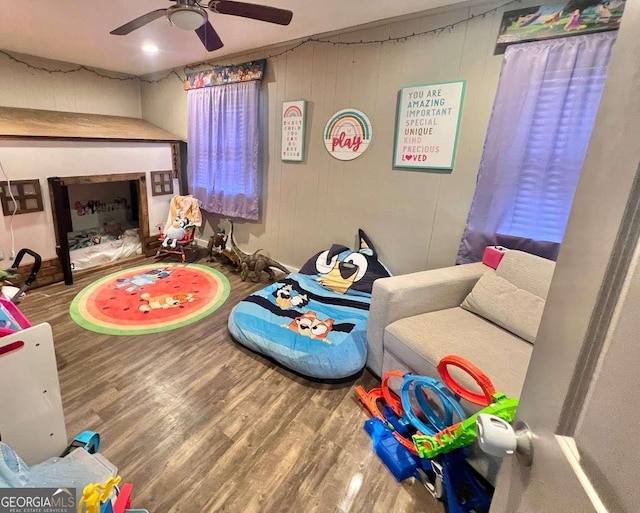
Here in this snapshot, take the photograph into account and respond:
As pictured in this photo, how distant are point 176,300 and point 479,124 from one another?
9.16 feet

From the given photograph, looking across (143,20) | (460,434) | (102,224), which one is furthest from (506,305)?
(102,224)

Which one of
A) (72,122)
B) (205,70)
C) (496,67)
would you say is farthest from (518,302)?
(72,122)

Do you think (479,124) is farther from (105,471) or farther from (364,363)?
(105,471)

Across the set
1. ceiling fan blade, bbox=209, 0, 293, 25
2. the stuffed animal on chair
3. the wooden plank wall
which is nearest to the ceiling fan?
ceiling fan blade, bbox=209, 0, 293, 25

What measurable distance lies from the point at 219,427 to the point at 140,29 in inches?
121

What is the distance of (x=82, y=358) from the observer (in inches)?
83.4

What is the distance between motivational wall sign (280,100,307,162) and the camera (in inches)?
117

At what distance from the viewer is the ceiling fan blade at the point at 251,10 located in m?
1.77

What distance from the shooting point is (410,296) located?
6.04 ft

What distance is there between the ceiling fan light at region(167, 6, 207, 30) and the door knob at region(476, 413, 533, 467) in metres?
2.20

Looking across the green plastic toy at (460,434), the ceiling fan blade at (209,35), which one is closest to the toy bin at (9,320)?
the green plastic toy at (460,434)

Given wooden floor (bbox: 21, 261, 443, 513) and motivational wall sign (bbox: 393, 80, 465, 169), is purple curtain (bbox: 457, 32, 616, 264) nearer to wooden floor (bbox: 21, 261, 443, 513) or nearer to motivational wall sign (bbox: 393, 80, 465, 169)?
motivational wall sign (bbox: 393, 80, 465, 169)

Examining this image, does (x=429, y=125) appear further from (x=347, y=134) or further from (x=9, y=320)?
(x=9, y=320)

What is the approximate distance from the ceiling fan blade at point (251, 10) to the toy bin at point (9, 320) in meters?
1.78
